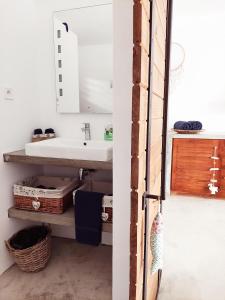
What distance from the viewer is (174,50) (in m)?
3.47

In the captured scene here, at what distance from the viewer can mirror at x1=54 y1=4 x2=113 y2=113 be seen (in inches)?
77.9

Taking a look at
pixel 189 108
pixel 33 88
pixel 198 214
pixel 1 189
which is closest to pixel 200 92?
pixel 189 108

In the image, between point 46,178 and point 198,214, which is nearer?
point 46,178

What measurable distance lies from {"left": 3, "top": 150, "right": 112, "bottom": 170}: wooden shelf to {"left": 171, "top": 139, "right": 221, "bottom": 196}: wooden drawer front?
1.90 m

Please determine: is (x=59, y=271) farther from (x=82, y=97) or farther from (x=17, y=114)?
(x=82, y=97)

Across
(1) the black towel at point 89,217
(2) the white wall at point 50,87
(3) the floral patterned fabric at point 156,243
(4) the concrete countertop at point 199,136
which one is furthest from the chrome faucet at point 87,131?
(4) the concrete countertop at point 199,136

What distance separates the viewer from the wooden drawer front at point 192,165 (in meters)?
3.21

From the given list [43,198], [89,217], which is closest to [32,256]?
[43,198]

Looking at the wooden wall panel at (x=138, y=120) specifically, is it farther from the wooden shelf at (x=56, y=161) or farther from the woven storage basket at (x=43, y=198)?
the woven storage basket at (x=43, y=198)

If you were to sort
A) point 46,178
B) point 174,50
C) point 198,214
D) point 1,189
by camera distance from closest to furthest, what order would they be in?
point 1,189 < point 46,178 < point 198,214 < point 174,50

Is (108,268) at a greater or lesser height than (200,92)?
lesser

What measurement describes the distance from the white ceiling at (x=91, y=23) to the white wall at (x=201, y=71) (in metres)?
1.69

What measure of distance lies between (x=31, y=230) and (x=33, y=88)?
4.06 feet

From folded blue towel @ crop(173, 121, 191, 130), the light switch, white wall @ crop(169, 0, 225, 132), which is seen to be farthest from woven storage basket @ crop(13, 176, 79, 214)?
white wall @ crop(169, 0, 225, 132)
